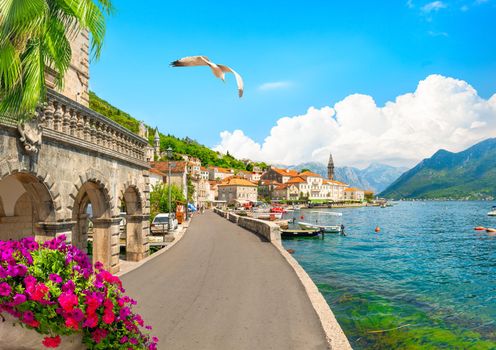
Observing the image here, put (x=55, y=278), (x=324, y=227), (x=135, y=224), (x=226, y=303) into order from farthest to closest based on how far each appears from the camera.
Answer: (x=324, y=227)
(x=135, y=224)
(x=226, y=303)
(x=55, y=278)

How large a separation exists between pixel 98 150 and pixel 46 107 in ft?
10.4

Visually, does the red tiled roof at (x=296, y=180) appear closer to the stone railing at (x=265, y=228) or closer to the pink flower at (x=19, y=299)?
the stone railing at (x=265, y=228)

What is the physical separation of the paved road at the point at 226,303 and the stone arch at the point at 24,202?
12.2 ft

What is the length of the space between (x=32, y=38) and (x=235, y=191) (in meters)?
144

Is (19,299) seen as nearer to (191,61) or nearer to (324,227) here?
(191,61)

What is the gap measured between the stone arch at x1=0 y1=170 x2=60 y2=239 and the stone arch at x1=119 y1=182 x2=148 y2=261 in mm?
4497

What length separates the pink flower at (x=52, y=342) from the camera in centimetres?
380

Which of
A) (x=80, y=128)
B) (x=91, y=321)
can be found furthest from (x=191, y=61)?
(x=80, y=128)

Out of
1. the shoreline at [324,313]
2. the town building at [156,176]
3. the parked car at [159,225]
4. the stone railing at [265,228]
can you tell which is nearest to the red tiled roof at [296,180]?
the town building at [156,176]

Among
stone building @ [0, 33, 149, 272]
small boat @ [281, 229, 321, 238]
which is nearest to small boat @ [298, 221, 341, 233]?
small boat @ [281, 229, 321, 238]

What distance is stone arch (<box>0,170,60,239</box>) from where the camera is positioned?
907 cm

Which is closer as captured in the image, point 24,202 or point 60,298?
point 60,298

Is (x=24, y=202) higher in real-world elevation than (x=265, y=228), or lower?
higher

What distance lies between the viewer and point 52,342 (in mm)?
3811
